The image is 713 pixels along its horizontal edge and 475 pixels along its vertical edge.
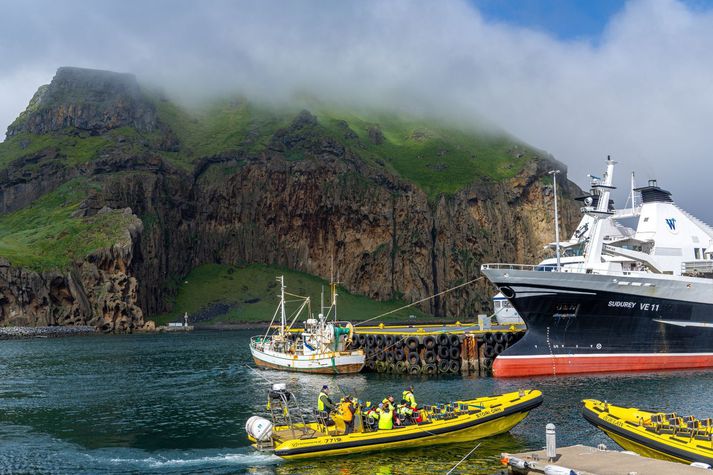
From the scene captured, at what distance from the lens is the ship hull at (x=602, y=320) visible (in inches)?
2459

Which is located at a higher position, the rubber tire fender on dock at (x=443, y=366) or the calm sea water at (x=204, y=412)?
the rubber tire fender on dock at (x=443, y=366)

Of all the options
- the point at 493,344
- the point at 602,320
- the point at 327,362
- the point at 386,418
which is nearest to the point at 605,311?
the point at 602,320

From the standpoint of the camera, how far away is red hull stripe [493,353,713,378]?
211 feet

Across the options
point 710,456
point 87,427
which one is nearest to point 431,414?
point 710,456

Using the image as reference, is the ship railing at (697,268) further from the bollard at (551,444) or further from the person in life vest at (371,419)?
the bollard at (551,444)

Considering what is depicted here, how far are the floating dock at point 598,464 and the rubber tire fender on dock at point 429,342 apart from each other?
44.1 m

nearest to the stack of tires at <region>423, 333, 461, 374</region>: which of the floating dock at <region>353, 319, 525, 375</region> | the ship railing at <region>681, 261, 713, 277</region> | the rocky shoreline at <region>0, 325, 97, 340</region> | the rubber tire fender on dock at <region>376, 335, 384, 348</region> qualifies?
the floating dock at <region>353, 319, 525, 375</region>

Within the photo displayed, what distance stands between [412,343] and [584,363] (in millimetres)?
19557

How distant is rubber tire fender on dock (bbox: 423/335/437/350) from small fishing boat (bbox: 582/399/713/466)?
38610 mm

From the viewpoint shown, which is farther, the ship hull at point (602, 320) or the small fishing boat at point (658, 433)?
the ship hull at point (602, 320)

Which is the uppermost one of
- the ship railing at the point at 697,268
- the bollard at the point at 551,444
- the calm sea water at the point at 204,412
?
the ship railing at the point at 697,268

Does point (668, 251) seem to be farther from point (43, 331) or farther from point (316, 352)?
point (43, 331)

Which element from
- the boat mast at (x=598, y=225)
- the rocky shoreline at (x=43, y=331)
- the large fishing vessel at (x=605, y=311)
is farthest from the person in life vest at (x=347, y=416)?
the rocky shoreline at (x=43, y=331)

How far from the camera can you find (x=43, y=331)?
181625mm
